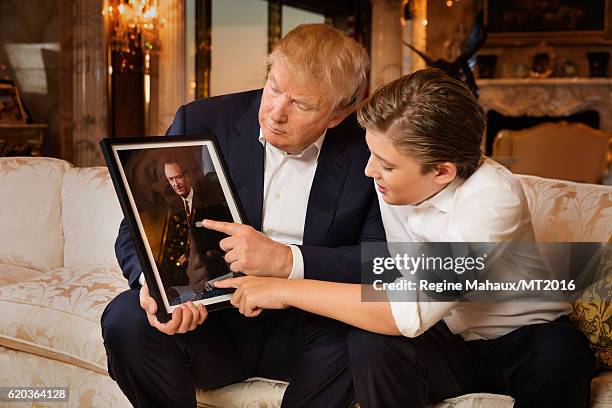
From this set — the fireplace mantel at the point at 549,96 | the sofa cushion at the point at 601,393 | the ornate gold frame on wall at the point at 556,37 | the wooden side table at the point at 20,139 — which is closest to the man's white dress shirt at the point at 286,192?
the sofa cushion at the point at 601,393

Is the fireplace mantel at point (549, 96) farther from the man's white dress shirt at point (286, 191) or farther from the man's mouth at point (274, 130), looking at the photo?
the man's mouth at point (274, 130)

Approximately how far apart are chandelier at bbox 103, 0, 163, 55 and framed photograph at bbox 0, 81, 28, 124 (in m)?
1.06

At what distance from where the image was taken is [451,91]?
1.58 meters

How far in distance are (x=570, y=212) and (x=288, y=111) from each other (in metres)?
0.90

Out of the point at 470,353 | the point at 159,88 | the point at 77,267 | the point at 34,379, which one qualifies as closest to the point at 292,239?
the point at 470,353

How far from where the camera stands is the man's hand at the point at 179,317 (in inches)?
62.6

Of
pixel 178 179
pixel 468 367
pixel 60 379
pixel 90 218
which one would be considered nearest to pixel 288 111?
pixel 178 179

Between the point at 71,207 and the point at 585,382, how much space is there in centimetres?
191

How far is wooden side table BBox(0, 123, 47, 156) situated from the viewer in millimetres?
5984

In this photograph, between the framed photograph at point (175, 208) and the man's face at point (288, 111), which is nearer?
the framed photograph at point (175, 208)

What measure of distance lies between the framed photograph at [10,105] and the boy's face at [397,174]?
507 centimetres

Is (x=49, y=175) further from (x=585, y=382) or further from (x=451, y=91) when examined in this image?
(x=585, y=382)

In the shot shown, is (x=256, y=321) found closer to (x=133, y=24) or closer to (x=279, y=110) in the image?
(x=279, y=110)

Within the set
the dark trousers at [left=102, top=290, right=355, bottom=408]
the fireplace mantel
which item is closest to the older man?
the dark trousers at [left=102, top=290, right=355, bottom=408]
